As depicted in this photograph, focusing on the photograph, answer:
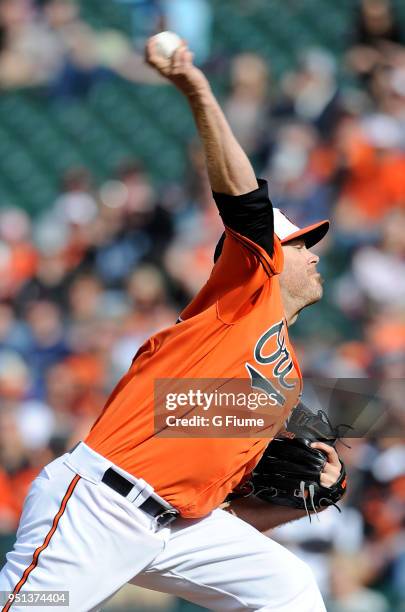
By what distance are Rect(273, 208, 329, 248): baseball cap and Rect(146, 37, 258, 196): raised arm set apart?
54 centimetres

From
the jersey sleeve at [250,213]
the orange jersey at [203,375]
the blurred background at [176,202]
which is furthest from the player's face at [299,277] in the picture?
the blurred background at [176,202]

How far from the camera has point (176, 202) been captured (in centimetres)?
793

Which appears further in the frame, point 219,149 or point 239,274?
point 239,274

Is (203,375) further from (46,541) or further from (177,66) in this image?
(177,66)

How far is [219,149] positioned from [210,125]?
0.23 feet

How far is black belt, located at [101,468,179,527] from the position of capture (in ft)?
10.4

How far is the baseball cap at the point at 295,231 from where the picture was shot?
3.48 metres

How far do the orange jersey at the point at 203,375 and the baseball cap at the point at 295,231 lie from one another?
0.28m

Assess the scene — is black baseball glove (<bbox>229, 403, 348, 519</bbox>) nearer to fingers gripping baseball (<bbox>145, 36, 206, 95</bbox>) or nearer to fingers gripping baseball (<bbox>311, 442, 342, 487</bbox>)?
fingers gripping baseball (<bbox>311, 442, 342, 487</bbox>)

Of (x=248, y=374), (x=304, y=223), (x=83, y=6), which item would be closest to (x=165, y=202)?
(x=304, y=223)

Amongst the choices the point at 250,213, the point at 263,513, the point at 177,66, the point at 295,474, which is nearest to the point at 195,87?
the point at 177,66

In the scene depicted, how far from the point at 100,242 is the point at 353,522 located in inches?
126

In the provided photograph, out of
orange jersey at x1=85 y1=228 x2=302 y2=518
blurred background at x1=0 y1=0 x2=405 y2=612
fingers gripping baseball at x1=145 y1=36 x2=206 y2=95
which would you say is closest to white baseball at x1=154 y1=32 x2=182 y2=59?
fingers gripping baseball at x1=145 y1=36 x2=206 y2=95

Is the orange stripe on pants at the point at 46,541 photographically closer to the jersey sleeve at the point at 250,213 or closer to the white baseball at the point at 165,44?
the jersey sleeve at the point at 250,213
